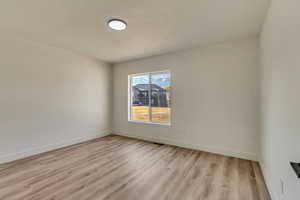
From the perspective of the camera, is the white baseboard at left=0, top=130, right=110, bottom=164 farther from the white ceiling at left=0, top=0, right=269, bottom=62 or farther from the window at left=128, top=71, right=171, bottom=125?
the white ceiling at left=0, top=0, right=269, bottom=62

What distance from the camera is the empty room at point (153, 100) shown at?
1.80 meters

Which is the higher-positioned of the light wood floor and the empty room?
the empty room

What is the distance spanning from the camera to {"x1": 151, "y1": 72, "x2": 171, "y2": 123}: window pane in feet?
13.3

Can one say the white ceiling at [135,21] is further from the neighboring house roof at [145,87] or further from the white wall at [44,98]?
the neighboring house roof at [145,87]

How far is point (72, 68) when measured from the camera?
3.89 m

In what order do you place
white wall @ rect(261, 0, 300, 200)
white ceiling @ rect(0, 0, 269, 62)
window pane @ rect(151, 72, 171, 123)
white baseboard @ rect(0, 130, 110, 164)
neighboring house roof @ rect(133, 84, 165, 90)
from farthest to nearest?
neighboring house roof @ rect(133, 84, 165, 90) → window pane @ rect(151, 72, 171, 123) → white baseboard @ rect(0, 130, 110, 164) → white ceiling @ rect(0, 0, 269, 62) → white wall @ rect(261, 0, 300, 200)

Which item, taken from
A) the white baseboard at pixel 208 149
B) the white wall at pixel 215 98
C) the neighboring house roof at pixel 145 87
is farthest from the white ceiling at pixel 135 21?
the white baseboard at pixel 208 149

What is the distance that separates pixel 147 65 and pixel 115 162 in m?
2.83

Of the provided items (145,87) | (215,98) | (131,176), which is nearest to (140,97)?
(145,87)

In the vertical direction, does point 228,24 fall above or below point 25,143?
above

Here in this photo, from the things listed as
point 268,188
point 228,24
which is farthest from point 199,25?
point 268,188

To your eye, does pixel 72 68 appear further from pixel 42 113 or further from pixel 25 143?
pixel 25 143

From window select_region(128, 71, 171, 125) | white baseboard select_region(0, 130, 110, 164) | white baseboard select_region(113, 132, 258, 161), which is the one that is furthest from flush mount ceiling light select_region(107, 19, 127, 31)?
white baseboard select_region(0, 130, 110, 164)

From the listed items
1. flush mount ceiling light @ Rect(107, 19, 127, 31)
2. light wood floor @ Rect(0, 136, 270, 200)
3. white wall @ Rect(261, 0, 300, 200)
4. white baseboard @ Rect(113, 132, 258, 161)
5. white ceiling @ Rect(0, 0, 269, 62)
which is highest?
white ceiling @ Rect(0, 0, 269, 62)
